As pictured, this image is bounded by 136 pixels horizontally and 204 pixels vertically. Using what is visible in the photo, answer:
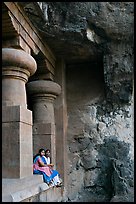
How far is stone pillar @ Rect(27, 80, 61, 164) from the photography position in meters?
6.18

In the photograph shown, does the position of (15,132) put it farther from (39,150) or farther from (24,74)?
(39,150)

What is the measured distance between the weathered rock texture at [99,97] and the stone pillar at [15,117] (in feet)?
3.79

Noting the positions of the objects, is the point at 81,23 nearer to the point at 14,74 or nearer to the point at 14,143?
the point at 14,74

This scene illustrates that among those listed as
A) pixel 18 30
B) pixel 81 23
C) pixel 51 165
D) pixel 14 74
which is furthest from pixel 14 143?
pixel 81 23

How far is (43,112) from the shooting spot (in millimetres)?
6383

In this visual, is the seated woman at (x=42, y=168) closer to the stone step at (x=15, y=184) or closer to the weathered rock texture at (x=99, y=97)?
the stone step at (x=15, y=184)

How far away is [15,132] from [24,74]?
0.93 meters

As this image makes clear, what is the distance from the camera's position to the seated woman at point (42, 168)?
5.45 m

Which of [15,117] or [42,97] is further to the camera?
[42,97]

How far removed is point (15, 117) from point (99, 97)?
3091 millimetres

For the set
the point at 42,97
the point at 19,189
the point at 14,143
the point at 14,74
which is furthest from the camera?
the point at 42,97

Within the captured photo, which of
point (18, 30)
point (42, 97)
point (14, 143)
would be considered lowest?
point (14, 143)

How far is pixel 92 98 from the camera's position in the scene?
283 inches

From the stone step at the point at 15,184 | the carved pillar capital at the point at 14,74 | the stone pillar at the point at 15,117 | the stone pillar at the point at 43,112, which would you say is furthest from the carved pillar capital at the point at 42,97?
the stone step at the point at 15,184
